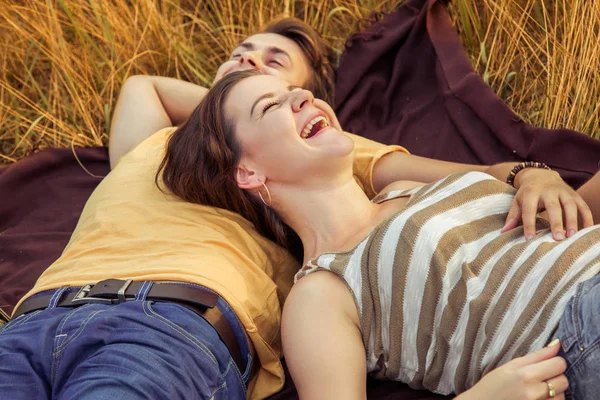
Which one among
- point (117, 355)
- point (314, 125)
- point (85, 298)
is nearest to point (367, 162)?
point (314, 125)

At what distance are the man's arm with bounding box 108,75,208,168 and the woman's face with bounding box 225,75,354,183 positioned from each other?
2.82 feet

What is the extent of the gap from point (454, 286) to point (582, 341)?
397mm

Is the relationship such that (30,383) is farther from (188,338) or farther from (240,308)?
(240,308)

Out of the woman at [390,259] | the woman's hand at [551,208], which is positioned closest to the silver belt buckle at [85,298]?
the woman at [390,259]

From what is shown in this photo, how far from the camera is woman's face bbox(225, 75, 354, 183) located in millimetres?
2406

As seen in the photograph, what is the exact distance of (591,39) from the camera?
134 inches

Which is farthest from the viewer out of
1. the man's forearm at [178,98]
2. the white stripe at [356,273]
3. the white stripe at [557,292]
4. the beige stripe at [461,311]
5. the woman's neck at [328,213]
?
the man's forearm at [178,98]

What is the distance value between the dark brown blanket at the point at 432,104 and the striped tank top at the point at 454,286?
1.02 metres

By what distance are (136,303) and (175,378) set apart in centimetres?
30

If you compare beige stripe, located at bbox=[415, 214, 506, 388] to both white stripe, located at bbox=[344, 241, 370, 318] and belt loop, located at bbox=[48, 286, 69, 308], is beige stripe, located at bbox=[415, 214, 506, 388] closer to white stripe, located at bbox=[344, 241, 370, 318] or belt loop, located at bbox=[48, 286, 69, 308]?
white stripe, located at bbox=[344, 241, 370, 318]

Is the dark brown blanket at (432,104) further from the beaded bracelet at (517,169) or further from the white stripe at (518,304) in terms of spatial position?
the white stripe at (518,304)

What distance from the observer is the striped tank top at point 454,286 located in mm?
2010

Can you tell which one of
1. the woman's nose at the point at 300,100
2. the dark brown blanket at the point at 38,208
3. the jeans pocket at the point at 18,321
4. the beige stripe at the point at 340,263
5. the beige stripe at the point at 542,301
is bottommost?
the dark brown blanket at the point at 38,208

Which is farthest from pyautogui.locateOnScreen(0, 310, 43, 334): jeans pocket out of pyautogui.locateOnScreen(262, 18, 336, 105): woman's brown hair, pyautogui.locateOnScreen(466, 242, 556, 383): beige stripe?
pyautogui.locateOnScreen(262, 18, 336, 105): woman's brown hair
